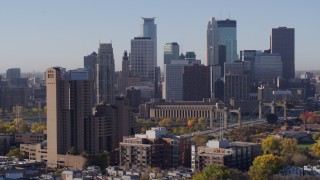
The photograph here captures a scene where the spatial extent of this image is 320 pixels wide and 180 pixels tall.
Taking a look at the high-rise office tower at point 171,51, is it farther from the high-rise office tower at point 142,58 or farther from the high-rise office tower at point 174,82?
the high-rise office tower at point 174,82

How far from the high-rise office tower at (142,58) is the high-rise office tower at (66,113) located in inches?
2058

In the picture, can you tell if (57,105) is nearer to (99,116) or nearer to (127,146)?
(99,116)

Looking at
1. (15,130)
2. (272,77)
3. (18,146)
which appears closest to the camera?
(18,146)

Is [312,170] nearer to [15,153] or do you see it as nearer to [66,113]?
[66,113]

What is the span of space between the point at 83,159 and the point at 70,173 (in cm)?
508

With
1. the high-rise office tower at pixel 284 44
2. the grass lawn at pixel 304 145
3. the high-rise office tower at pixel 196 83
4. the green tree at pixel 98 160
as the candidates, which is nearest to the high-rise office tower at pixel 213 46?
the high-rise office tower at pixel 284 44

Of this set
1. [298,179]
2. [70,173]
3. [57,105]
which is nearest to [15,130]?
[57,105]

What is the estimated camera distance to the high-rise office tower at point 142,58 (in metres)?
87.6

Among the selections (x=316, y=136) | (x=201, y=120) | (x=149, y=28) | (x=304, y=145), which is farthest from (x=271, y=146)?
(x=149, y=28)

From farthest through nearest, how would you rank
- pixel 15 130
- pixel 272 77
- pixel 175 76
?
pixel 272 77 → pixel 175 76 → pixel 15 130

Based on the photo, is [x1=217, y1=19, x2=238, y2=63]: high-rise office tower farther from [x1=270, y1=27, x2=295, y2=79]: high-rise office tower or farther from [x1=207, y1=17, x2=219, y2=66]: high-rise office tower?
[x1=270, y1=27, x2=295, y2=79]: high-rise office tower

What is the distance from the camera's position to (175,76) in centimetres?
7588

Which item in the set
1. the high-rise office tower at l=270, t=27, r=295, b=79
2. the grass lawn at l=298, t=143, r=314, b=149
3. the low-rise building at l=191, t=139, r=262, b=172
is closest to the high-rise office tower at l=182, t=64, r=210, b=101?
the high-rise office tower at l=270, t=27, r=295, b=79

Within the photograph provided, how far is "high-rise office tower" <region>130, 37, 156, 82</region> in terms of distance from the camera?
3447 inches
